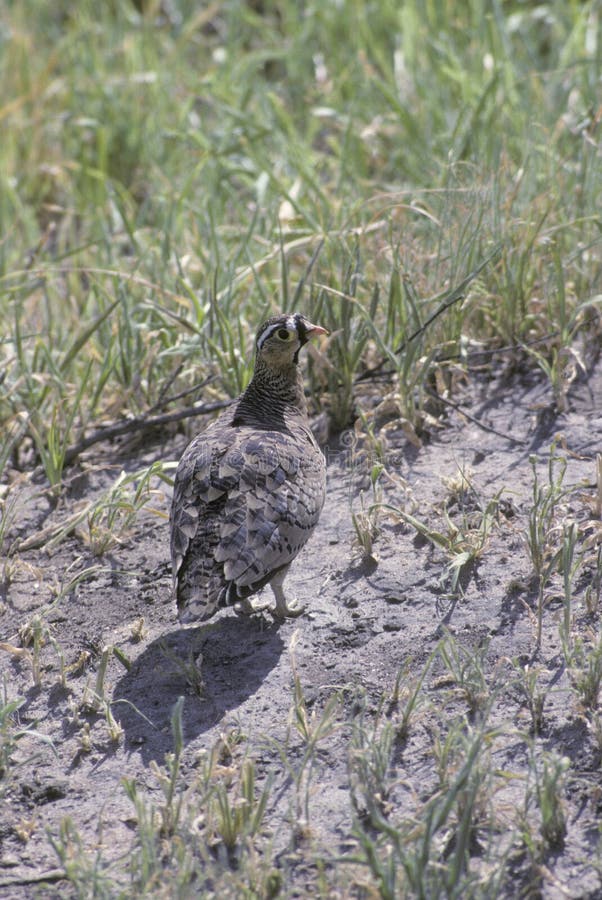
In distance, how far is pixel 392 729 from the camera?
11.3 feet

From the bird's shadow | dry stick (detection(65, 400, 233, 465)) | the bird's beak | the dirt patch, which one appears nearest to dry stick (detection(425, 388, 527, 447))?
the dirt patch

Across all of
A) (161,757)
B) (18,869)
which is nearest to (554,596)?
(161,757)

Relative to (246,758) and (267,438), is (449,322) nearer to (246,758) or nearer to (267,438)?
(267,438)

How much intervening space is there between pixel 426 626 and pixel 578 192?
8.76ft

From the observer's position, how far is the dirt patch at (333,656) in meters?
3.31

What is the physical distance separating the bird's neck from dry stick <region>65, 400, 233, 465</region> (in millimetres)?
511

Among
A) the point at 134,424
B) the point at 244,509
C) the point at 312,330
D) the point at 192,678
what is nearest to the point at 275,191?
the point at 134,424

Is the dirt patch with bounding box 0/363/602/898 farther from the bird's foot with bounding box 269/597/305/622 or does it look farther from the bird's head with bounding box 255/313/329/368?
the bird's head with bounding box 255/313/329/368

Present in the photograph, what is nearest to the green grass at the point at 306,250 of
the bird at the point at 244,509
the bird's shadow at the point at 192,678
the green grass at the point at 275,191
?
the green grass at the point at 275,191

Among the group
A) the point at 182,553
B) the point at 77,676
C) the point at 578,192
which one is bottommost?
the point at 77,676

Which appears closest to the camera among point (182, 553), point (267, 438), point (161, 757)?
point (161, 757)

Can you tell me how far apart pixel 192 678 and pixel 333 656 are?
1.65 ft

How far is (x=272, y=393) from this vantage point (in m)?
4.64

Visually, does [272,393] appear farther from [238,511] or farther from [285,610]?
[285,610]
